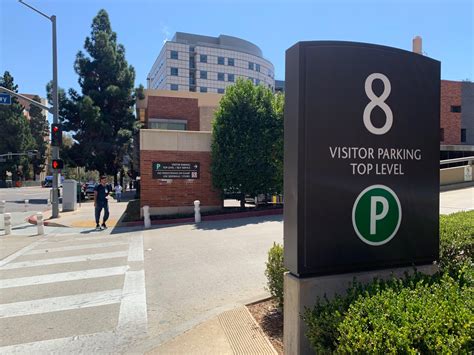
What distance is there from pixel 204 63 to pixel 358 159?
88856mm

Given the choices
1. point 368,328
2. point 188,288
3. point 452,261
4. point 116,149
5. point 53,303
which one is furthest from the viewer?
point 116,149

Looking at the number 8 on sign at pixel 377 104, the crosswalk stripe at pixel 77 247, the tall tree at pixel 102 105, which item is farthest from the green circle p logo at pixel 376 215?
Result: the tall tree at pixel 102 105

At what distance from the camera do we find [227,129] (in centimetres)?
1539

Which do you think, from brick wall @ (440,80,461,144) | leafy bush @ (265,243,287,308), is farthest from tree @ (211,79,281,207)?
brick wall @ (440,80,461,144)

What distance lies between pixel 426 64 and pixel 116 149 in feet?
109

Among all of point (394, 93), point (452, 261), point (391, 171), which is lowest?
point (452, 261)

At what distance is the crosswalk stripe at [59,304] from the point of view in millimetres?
5094

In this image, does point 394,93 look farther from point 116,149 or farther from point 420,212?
point 116,149

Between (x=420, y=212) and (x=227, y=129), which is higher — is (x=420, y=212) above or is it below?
below

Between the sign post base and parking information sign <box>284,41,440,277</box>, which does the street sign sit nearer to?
parking information sign <box>284,41,440,277</box>

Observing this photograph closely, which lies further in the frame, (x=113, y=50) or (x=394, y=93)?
(x=113, y=50)

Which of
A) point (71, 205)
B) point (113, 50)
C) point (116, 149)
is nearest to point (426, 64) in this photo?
point (71, 205)

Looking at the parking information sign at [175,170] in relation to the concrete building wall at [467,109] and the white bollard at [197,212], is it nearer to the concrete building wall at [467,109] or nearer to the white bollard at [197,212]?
the white bollard at [197,212]

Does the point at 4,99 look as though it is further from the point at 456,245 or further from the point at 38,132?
the point at 38,132
